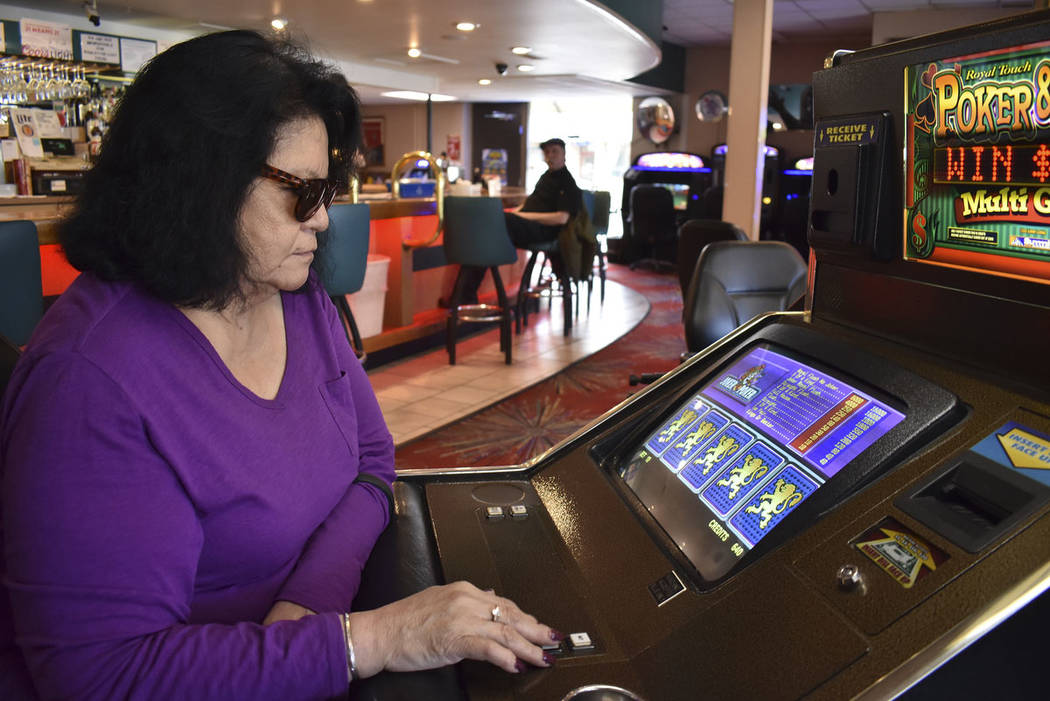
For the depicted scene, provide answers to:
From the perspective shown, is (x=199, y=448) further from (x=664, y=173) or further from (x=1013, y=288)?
(x=664, y=173)

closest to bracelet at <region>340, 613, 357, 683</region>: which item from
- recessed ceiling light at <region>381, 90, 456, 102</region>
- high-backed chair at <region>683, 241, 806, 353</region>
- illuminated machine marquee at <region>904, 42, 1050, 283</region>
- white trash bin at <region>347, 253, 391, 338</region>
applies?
illuminated machine marquee at <region>904, 42, 1050, 283</region>

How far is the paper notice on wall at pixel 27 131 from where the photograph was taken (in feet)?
21.1

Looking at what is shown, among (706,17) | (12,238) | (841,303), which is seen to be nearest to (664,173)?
(706,17)

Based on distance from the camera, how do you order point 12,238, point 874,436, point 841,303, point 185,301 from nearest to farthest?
1. point 874,436
2. point 185,301
3. point 841,303
4. point 12,238

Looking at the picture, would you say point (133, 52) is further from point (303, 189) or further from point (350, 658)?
point (350, 658)

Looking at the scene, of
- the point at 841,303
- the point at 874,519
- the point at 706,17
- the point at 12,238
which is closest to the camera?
the point at 874,519

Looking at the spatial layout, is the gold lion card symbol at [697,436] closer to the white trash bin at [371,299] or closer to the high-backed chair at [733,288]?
the high-backed chair at [733,288]

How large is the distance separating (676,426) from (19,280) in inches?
92.4

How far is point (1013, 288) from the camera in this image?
856mm

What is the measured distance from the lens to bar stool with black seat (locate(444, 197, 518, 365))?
5.58 m

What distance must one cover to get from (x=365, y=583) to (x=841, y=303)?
28.8 inches

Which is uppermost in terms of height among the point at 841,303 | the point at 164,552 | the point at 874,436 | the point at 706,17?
the point at 706,17

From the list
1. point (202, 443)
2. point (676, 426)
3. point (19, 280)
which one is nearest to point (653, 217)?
point (19, 280)

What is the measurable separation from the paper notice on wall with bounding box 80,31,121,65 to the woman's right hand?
23.5 feet
